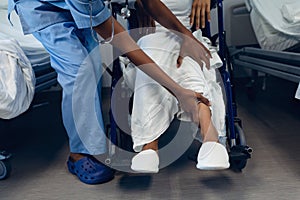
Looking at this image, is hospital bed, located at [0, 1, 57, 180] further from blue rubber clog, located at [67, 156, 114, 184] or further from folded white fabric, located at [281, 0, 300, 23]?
folded white fabric, located at [281, 0, 300, 23]

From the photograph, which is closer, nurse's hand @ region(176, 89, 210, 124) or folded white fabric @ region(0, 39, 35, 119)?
nurse's hand @ region(176, 89, 210, 124)

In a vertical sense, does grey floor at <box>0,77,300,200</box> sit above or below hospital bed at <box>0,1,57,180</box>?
below

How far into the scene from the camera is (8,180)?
1.34 meters

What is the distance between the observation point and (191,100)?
1133 millimetres

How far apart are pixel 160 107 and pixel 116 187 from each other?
316 millimetres

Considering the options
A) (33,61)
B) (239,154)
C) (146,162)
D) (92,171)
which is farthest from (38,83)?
(239,154)

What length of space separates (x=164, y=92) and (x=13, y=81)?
535 mm

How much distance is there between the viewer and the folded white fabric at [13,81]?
1244 mm

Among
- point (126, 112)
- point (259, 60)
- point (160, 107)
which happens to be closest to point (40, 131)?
point (126, 112)

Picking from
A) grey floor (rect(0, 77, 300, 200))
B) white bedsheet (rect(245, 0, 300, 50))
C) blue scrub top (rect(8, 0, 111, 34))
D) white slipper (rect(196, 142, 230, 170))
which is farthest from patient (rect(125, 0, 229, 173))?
white bedsheet (rect(245, 0, 300, 50))

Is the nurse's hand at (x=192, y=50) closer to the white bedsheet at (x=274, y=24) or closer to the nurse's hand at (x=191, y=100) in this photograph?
the nurse's hand at (x=191, y=100)

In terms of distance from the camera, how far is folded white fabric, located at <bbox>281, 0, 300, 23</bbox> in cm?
177

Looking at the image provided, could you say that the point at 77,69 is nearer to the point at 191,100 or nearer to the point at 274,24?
the point at 191,100

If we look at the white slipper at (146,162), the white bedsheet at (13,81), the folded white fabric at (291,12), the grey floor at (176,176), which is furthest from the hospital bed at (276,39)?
the white bedsheet at (13,81)
